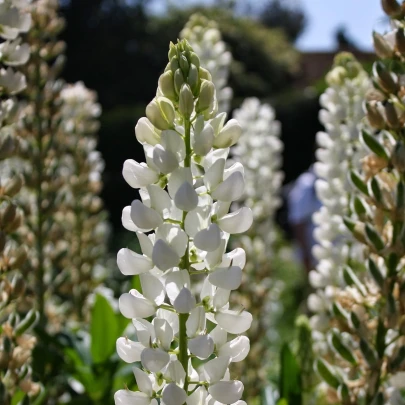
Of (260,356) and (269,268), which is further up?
(269,268)

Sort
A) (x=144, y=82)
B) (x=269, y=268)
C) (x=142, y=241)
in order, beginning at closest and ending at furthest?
(x=142, y=241), (x=269, y=268), (x=144, y=82)

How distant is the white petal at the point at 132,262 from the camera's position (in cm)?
62

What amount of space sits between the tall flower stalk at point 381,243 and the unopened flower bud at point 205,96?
0.28m

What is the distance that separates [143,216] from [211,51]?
1105 mm

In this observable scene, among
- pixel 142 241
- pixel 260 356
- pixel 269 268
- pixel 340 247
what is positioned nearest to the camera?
pixel 142 241

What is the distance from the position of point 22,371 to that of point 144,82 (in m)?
11.3

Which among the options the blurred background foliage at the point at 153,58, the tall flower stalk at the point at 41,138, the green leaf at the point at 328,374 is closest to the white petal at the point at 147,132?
the green leaf at the point at 328,374

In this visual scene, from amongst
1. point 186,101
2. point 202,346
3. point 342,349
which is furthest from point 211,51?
point 202,346

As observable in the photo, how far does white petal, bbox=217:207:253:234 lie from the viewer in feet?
2.06

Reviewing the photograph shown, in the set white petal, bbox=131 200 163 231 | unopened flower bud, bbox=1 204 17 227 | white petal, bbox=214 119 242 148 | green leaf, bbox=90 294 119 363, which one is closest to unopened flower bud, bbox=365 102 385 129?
white petal, bbox=214 119 242 148

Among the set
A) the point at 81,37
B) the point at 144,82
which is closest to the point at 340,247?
the point at 144,82

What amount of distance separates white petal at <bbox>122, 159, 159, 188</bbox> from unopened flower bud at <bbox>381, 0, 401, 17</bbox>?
0.42 metres

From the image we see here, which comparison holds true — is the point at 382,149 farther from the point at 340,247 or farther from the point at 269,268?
the point at 269,268

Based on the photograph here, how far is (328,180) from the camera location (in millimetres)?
1276
